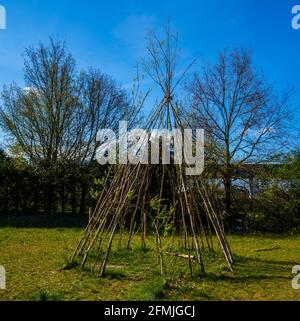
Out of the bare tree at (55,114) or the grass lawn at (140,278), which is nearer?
the grass lawn at (140,278)

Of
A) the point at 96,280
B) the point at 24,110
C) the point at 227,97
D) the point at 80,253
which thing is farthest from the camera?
the point at 24,110

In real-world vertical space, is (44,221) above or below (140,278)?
above

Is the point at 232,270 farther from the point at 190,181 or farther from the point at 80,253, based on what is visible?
the point at 80,253

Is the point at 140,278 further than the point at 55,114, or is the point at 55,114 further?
the point at 55,114

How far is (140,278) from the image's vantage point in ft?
14.1

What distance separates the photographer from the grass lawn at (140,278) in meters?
3.62

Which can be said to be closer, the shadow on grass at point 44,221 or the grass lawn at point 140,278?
the grass lawn at point 140,278

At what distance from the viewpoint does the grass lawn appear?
3.62 metres

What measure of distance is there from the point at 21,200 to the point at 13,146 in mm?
2305

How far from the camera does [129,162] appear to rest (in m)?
5.38

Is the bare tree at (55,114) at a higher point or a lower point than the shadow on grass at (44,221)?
higher

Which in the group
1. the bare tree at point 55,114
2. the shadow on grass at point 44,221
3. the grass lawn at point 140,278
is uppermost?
the bare tree at point 55,114
